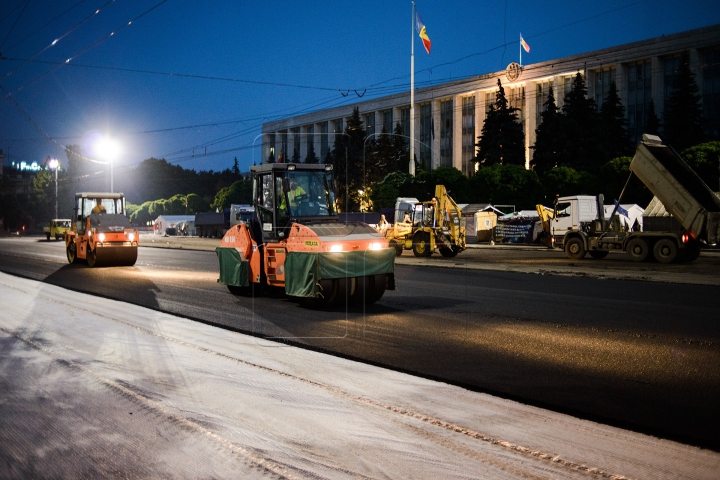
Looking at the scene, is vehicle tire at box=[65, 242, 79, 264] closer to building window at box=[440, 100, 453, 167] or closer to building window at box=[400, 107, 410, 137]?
building window at box=[440, 100, 453, 167]

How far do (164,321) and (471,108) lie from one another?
78.6 meters

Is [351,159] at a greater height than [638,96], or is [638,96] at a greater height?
[638,96]

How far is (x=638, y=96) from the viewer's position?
70.9 m

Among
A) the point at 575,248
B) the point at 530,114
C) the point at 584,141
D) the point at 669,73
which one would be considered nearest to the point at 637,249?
the point at 575,248

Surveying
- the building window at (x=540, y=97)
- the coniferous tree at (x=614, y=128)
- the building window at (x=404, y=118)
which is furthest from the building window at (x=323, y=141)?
the coniferous tree at (x=614, y=128)

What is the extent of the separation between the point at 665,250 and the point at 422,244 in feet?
32.8

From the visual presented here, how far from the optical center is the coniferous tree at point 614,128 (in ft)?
203

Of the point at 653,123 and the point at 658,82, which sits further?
the point at 658,82

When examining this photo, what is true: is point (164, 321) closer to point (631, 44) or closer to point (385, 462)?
point (385, 462)

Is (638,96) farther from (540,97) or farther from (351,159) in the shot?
(351,159)

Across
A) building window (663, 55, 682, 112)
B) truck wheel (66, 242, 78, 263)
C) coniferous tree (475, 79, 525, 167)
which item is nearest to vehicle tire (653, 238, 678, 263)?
truck wheel (66, 242, 78, 263)

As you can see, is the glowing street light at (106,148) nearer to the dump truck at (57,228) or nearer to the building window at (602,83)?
the dump truck at (57,228)

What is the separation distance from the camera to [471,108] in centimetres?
8562

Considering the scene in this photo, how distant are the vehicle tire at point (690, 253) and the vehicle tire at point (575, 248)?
4.01 meters
